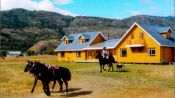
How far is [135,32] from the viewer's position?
193ft

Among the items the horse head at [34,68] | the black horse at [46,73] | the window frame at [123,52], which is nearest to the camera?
the horse head at [34,68]

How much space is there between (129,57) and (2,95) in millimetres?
36717

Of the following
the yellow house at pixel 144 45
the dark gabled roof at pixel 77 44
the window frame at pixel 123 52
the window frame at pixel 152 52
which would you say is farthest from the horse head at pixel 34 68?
the dark gabled roof at pixel 77 44

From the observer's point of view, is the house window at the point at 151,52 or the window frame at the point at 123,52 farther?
the window frame at the point at 123,52

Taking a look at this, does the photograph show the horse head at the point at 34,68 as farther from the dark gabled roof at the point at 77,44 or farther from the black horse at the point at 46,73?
the dark gabled roof at the point at 77,44

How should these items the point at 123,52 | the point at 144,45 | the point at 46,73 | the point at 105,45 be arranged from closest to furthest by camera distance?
the point at 46,73 < the point at 144,45 < the point at 123,52 < the point at 105,45

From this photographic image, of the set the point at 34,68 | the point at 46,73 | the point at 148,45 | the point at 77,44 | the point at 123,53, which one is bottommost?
the point at 46,73

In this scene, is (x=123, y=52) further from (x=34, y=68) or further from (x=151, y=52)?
(x=34, y=68)

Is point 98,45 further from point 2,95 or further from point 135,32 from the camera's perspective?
point 2,95

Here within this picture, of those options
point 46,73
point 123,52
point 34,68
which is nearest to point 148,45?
point 123,52

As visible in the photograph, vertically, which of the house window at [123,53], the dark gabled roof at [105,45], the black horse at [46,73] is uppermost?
the dark gabled roof at [105,45]

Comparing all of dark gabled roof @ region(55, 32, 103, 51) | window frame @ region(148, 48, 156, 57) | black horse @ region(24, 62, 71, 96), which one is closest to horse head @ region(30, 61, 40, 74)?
black horse @ region(24, 62, 71, 96)

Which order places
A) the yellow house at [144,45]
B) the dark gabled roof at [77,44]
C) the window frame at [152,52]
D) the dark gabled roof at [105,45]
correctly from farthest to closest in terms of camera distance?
1. the dark gabled roof at [77,44]
2. the dark gabled roof at [105,45]
3. the window frame at [152,52]
4. the yellow house at [144,45]

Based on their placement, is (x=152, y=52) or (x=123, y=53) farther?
(x=123, y=53)
